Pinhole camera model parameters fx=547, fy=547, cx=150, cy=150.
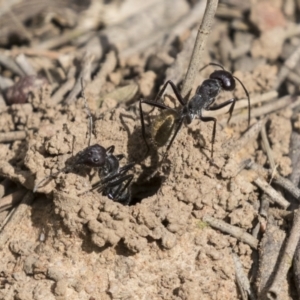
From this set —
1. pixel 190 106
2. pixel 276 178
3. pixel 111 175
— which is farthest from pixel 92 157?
pixel 276 178

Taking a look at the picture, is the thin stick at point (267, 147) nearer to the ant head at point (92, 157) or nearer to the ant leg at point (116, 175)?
the ant leg at point (116, 175)

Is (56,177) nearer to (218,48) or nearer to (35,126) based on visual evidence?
(35,126)

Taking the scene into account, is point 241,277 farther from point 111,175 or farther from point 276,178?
point 111,175

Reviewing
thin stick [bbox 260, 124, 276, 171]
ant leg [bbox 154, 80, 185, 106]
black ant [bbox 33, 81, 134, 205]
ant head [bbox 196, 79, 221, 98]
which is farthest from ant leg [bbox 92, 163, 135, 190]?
thin stick [bbox 260, 124, 276, 171]

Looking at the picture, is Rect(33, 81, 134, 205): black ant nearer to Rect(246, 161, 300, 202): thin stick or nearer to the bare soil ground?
the bare soil ground

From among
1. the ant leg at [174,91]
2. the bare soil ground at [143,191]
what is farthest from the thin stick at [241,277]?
the ant leg at [174,91]

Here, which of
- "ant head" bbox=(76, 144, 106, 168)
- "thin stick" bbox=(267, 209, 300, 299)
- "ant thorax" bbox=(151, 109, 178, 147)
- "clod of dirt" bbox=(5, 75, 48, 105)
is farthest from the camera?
"clod of dirt" bbox=(5, 75, 48, 105)
